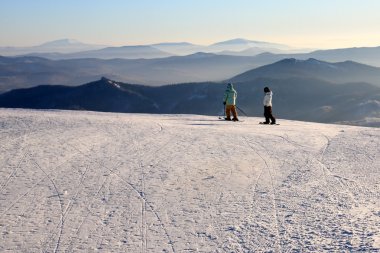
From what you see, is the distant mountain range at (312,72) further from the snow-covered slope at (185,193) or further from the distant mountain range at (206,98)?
the snow-covered slope at (185,193)

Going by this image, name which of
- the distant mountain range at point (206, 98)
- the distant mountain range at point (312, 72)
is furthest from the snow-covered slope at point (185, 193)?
the distant mountain range at point (312, 72)

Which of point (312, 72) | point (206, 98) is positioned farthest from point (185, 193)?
point (312, 72)

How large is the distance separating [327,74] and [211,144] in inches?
6952

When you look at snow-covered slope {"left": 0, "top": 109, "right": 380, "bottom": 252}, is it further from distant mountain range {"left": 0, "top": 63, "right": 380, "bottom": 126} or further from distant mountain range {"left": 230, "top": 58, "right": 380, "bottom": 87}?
distant mountain range {"left": 230, "top": 58, "right": 380, "bottom": 87}

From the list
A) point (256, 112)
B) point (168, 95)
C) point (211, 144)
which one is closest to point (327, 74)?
point (168, 95)

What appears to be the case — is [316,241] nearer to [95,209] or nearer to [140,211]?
[140,211]

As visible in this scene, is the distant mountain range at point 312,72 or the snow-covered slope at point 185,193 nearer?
the snow-covered slope at point 185,193

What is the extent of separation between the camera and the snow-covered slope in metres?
5.86

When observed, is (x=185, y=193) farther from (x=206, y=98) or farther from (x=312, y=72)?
(x=312, y=72)

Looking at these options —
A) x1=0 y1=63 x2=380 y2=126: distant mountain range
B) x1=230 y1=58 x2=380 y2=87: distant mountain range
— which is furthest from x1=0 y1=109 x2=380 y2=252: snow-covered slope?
x1=230 y1=58 x2=380 y2=87: distant mountain range

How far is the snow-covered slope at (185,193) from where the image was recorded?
5.86 metres

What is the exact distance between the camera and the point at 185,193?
25.7 feet

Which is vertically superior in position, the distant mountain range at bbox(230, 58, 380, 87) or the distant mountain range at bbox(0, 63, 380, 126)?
the distant mountain range at bbox(230, 58, 380, 87)

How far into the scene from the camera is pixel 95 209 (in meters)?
6.92
